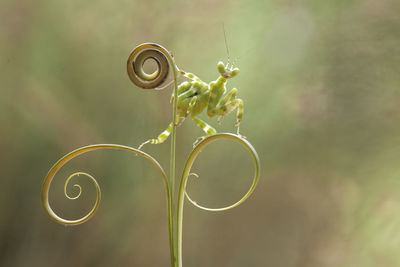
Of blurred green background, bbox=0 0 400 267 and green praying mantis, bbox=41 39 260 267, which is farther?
blurred green background, bbox=0 0 400 267

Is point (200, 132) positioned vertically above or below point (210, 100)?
above

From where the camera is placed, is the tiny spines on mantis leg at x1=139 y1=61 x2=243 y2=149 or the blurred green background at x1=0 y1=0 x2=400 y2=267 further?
the blurred green background at x1=0 y1=0 x2=400 y2=267

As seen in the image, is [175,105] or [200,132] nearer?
[175,105]

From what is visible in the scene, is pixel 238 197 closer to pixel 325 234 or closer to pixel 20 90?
pixel 325 234

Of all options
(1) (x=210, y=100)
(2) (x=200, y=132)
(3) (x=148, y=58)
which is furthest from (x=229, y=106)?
(2) (x=200, y=132)

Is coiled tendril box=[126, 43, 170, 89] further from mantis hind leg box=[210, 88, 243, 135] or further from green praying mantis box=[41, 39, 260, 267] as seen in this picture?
mantis hind leg box=[210, 88, 243, 135]

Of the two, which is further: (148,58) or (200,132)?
(200,132)

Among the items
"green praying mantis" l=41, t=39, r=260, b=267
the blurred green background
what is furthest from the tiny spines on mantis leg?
the blurred green background

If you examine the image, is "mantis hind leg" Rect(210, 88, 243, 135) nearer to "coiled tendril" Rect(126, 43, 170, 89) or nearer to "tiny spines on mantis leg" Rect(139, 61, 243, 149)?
"tiny spines on mantis leg" Rect(139, 61, 243, 149)

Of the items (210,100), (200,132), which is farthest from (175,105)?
(200,132)

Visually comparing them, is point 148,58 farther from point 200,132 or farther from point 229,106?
point 200,132
